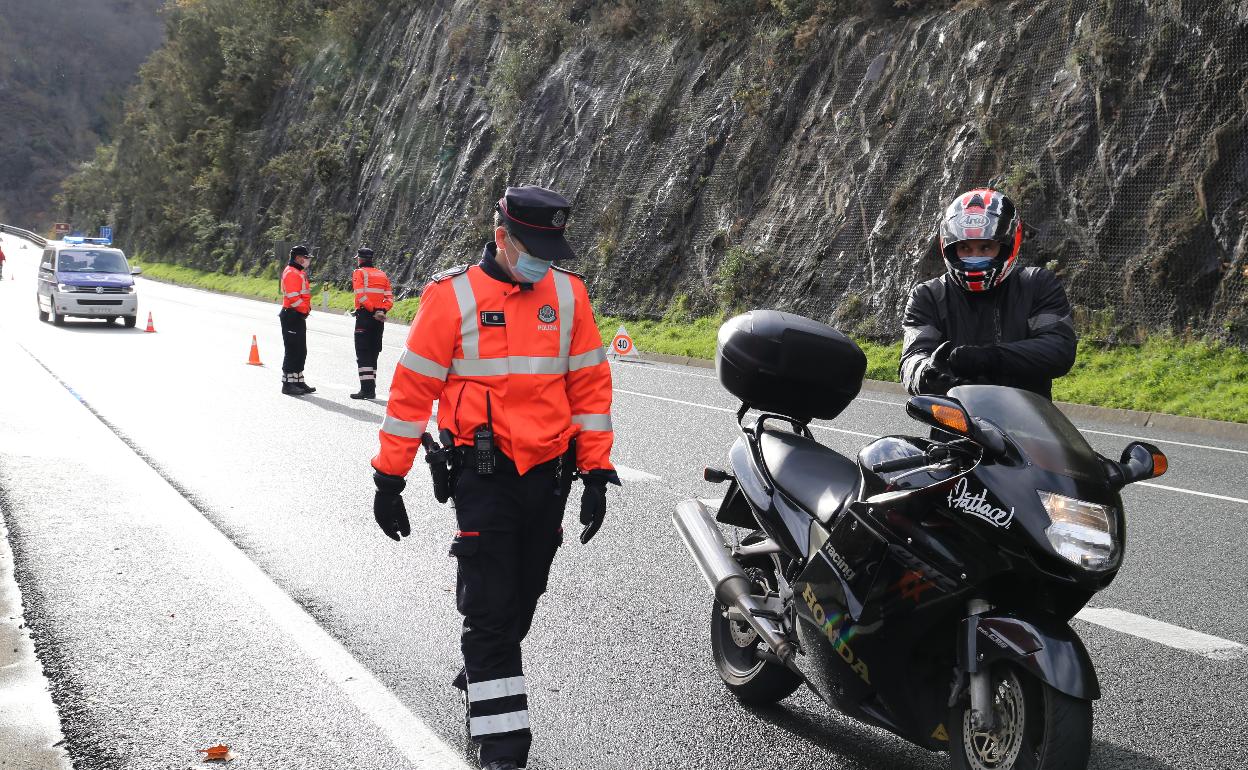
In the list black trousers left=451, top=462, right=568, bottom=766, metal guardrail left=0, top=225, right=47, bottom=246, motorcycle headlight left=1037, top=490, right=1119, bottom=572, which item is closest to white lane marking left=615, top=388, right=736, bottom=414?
black trousers left=451, top=462, right=568, bottom=766

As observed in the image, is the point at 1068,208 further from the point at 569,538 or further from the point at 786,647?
the point at 786,647

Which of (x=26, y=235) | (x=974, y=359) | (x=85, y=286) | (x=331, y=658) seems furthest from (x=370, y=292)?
(x=26, y=235)

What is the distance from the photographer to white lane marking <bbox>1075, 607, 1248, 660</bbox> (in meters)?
5.15

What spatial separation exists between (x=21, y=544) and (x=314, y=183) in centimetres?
4685

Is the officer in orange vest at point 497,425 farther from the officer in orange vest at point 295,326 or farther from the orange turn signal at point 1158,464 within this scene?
the officer in orange vest at point 295,326

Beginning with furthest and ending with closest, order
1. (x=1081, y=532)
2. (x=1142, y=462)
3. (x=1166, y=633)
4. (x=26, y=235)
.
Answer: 1. (x=26, y=235)
2. (x=1166, y=633)
3. (x=1142, y=462)
4. (x=1081, y=532)

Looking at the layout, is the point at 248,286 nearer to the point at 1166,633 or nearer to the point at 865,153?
the point at 865,153

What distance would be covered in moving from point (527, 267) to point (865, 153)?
19817 millimetres

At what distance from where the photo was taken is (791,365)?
14.5ft

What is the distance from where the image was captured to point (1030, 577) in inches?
123

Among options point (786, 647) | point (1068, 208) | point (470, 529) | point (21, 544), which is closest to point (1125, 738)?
point (786, 647)

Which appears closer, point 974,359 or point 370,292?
point 974,359

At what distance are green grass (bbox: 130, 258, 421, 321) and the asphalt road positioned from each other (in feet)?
74.7

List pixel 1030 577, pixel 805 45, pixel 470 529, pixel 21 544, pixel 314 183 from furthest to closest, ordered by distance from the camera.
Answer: pixel 314 183, pixel 805 45, pixel 21 544, pixel 470 529, pixel 1030 577
